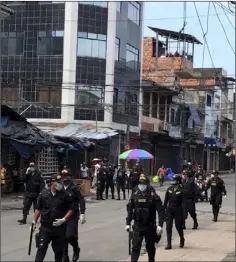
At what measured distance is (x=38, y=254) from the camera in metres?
7.05

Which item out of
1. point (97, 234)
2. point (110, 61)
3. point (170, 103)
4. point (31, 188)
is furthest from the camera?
point (170, 103)

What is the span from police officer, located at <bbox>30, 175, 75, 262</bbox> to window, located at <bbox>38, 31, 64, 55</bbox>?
27806 mm

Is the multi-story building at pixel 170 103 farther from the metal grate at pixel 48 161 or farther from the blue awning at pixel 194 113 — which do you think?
the metal grate at pixel 48 161

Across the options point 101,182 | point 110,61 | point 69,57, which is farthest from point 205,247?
point 110,61

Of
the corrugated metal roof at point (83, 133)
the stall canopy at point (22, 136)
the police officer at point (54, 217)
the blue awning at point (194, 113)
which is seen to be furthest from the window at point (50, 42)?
the police officer at point (54, 217)

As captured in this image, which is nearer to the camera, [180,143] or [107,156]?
[107,156]

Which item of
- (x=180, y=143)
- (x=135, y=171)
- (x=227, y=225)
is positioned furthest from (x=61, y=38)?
(x=227, y=225)

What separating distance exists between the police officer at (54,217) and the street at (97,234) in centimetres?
37

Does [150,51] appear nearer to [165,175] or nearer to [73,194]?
[165,175]

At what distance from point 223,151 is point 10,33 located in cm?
3696

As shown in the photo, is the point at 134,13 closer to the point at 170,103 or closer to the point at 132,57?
the point at 132,57

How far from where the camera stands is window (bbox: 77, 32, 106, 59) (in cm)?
3459

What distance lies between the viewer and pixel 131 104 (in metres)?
38.1

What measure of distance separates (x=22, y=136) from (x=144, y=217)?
48.4 ft
